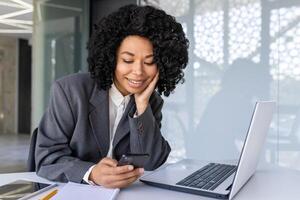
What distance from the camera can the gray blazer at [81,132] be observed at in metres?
1.10

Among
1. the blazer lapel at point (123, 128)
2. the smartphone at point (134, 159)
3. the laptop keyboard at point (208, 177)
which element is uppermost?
the blazer lapel at point (123, 128)

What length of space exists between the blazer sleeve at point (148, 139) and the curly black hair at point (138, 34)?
0.18 meters

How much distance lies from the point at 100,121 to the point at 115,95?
15cm

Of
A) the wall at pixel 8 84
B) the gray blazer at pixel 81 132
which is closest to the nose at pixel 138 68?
the gray blazer at pixel 81 132

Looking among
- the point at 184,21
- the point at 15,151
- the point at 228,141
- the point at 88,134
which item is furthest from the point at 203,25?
the point at 15,151

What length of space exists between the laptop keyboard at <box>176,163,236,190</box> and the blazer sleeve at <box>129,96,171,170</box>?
0.20 metres

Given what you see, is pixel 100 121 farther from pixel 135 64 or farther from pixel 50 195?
pixel 50 195

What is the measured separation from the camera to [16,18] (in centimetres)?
780

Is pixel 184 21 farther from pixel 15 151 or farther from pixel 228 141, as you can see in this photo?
pixel 15 151

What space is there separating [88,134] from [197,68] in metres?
Answer: 2.39

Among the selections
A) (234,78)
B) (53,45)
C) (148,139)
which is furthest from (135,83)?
(53,45)

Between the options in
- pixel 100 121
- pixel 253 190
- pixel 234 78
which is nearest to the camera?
pixel 253 190

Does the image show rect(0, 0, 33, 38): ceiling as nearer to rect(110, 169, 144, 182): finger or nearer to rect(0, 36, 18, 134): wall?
rect(0, 36, 18, 134): wall

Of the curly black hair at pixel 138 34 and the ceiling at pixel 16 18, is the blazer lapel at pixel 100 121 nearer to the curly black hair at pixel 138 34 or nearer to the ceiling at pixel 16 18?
the curly black hair at pixel 138 34
